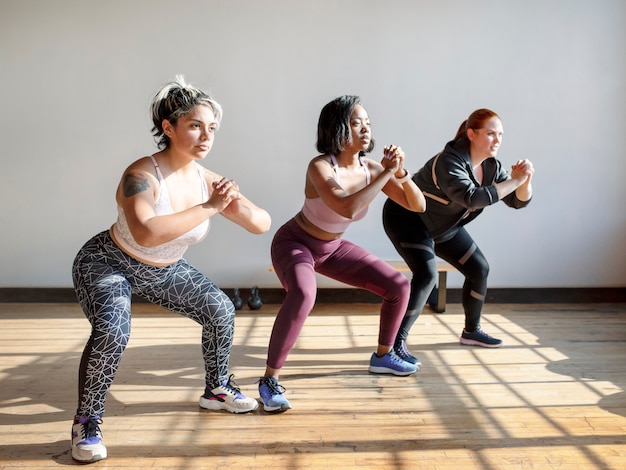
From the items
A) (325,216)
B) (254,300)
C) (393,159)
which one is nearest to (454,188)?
(393,159)

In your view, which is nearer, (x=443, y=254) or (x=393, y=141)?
(x=443, y=254)

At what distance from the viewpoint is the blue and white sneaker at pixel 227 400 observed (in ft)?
9.10

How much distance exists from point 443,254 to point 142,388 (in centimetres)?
167

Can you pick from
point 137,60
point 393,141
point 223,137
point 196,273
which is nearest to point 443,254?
point 196,273

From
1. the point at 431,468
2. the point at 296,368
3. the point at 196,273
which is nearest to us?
the point at 431,468

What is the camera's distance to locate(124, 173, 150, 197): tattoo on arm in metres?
2.32

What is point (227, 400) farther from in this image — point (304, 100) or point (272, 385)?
point (304, 100)

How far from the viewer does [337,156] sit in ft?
9.78

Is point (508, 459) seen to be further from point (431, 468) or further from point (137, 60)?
point (137, 60)

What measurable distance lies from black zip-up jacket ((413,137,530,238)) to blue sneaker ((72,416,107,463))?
1.88m

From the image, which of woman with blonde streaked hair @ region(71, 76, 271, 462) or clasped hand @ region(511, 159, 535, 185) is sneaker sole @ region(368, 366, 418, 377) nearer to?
woman with blonde streaked hair @ region(71, 76, 271, 462)

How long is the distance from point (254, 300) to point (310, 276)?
237cm

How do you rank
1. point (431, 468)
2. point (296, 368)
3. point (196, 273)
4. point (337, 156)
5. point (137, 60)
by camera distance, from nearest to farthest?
point (431, 468) < point (196, 273) < point (337, 156) < point (296, 368) < point (137, 60)

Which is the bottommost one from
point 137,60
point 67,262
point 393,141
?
point 67,262
